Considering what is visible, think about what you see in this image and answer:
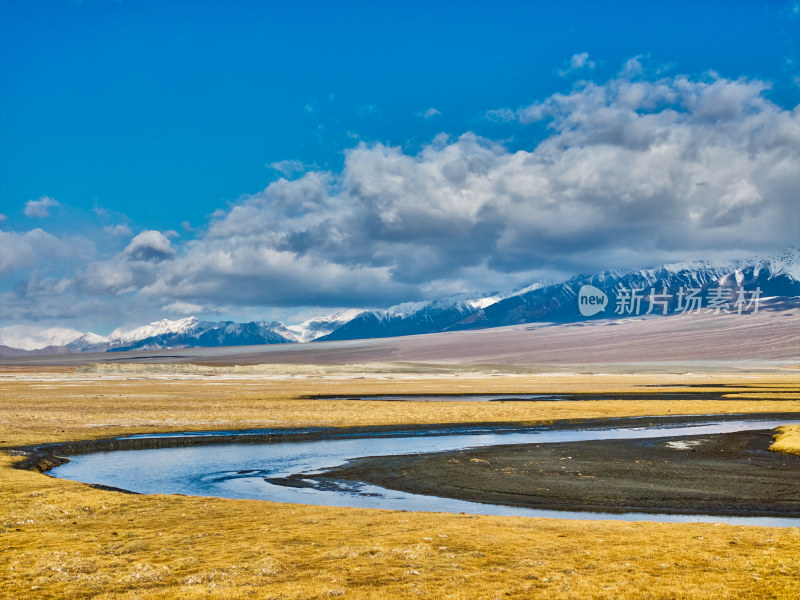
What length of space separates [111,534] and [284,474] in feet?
50.8

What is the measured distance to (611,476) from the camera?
3294 centimetres

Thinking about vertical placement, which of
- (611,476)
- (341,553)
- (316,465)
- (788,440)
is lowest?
(788,440)

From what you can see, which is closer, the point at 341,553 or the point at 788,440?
the point at 341,553

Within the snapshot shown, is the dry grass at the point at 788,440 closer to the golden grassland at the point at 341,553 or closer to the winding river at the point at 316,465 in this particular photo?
the winding river at the point at 316,465

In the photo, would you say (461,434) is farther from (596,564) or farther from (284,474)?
(596,564)

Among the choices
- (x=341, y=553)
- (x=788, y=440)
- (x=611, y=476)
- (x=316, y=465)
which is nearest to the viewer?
(x=341, y=553)

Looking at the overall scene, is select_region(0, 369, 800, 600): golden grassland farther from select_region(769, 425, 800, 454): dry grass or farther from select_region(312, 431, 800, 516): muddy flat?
select_region(769, 425, 800, 454): dry grass

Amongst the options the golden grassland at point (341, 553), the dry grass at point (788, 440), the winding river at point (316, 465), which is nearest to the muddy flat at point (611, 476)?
the dry grass at point (788, 440)

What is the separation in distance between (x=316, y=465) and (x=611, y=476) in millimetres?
15923

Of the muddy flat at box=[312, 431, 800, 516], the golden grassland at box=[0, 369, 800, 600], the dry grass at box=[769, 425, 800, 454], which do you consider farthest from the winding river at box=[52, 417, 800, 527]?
the dry grass at box=[769, 425, 800, 454]

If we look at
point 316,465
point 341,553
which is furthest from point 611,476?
point 341,553

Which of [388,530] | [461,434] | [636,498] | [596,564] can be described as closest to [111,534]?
[388,530]

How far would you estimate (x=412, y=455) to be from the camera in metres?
40.7

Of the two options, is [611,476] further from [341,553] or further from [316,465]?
[341,553]
